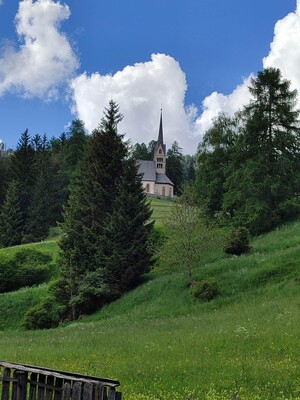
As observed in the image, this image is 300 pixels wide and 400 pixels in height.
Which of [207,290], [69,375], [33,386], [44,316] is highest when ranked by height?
[69,375]

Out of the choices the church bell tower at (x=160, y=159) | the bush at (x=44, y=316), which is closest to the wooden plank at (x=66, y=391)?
the bush at (x=44, y=316)

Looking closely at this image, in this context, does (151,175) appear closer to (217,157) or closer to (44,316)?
(217,157)

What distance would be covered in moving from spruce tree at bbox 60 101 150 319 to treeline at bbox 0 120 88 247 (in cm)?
2173

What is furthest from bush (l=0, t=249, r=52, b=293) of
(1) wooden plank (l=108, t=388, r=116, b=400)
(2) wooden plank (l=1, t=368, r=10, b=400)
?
(1) wooden plank (l=108, t=388, r=116, b=400)

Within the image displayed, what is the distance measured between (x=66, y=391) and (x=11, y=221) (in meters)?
63.1

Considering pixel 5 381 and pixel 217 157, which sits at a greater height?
pixel 217 157

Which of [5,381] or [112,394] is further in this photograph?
[5,381]

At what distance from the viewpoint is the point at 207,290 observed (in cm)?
2538

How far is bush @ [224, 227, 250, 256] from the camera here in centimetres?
3316

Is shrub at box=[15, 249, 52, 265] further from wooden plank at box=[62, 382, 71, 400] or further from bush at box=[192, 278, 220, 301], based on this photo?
wooden plank at box=[62, 382, 71, 400]

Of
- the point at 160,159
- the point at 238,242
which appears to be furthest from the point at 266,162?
the point at 160,159

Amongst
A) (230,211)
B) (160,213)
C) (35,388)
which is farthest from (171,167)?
(35,388)

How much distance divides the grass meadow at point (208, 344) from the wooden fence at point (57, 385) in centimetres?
295

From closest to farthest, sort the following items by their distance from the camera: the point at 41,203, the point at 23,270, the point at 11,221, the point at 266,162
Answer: the point at 266,162 → the point at 23,270 → the point at 11,221 → the point at 41,203
